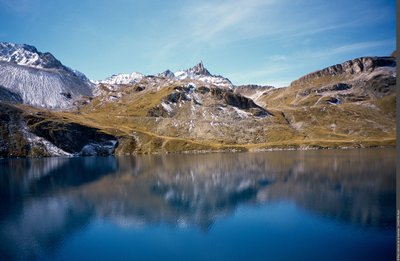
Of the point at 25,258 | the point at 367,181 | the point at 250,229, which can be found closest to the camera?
the point at 25,258

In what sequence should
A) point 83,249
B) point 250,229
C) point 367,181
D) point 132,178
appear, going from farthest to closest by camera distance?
point 132,178 < point 367,181 < point 250,229 < point 83,249

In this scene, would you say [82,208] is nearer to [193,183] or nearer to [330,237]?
[193,183]

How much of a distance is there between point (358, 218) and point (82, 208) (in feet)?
194

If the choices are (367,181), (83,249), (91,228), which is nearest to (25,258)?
(83,249)

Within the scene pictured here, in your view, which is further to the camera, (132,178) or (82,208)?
(132,178)

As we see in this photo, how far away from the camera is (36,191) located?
90688 mm

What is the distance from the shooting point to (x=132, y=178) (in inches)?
4368

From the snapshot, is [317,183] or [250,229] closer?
[250,229]

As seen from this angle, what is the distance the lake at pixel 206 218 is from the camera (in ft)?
137

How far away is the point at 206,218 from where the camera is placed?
58781mm

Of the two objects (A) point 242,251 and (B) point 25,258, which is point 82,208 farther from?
(A) point 242,251

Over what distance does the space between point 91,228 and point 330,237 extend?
41.5 metres

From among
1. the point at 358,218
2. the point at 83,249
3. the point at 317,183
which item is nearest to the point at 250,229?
the point at 358,218

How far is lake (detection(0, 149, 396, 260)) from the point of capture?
41750 millimetres
